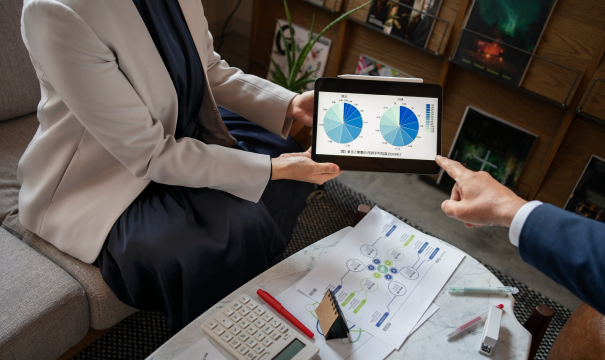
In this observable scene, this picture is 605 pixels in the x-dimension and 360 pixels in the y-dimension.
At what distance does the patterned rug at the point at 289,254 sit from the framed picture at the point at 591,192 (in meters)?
0.42

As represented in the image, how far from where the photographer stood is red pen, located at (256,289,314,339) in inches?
38.8

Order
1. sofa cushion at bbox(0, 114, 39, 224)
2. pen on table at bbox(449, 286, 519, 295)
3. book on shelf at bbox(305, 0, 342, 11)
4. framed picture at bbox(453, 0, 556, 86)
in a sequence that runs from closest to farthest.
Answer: pen on table at bbox(449, 286, 519, 295)
sofa cushion at bbox(0, 114, 39, 224)
framed picture at bbox(453, 0, 556, 86)
book on shelf at bbox(305, 0, 342, 11)

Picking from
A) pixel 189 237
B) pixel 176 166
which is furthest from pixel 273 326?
pixel 176 166

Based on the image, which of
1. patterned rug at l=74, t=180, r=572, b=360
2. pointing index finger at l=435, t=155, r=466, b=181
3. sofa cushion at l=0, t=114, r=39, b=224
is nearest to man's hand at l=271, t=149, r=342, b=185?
pointing index finger at l=435, t=155, r=466, b=181

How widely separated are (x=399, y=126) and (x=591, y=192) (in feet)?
3.76

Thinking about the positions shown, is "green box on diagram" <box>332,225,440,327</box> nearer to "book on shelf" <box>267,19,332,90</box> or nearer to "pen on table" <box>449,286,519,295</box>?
"pen on table" <box>449,286,519,295</box>

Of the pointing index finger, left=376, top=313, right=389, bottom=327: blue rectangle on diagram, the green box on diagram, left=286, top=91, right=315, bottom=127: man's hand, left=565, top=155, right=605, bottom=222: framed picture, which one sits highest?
the pointing index finger

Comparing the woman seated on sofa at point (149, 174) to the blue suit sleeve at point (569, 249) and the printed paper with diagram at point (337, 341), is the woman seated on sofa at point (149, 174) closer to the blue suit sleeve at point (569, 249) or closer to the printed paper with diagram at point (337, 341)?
the printed paper with diagram at point (337, 341)

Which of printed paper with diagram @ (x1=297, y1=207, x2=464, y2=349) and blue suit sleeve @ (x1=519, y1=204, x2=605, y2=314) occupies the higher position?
blue suit sleeve @ (x1=519, y1=204, x2=605, y2=314)

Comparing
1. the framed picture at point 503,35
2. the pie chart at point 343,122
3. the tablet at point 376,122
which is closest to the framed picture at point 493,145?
the framed picture at point 503,35

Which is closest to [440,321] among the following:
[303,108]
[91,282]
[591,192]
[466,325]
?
[466,325]

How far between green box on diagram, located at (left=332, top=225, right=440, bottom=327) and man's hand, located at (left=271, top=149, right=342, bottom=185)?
223mm

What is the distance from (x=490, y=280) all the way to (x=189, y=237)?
2.59ft

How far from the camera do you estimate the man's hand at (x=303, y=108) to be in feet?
4.84
